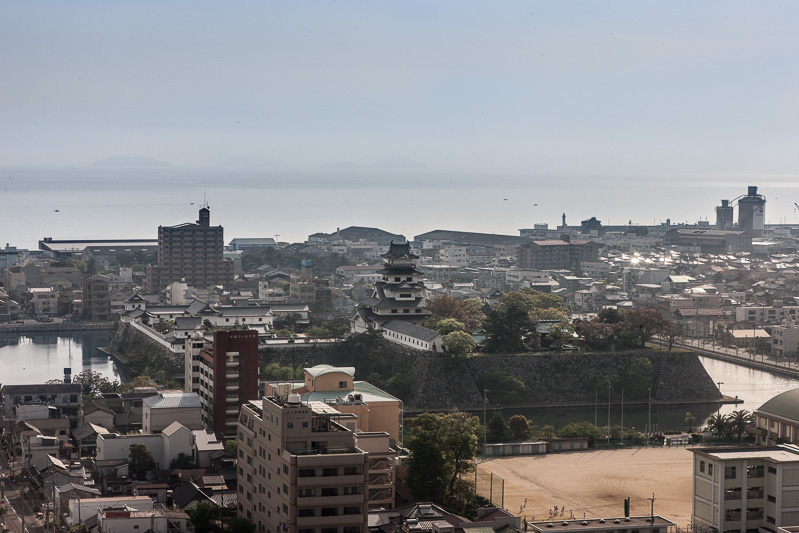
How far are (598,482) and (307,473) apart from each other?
5913mm

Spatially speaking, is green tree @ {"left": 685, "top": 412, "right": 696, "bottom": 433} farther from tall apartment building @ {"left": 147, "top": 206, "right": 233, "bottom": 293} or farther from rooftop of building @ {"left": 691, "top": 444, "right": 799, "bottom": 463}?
tall apartment building @ {"left": 147, "top": 206, "right": 233, "bottom": 293}

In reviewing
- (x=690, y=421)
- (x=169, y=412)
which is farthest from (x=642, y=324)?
(x=169, y=412)

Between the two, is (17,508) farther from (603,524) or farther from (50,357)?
(50,357)

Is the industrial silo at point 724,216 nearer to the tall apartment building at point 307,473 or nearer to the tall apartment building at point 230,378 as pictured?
the tall apartment building at point 230,378

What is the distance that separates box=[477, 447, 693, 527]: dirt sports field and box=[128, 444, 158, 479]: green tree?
4425mm

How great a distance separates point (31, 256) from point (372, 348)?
1159 inches

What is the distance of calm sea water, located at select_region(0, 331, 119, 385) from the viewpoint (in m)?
25.7

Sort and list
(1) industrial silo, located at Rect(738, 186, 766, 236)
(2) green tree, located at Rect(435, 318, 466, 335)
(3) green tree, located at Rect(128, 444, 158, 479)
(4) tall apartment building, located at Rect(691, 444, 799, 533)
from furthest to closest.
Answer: (1) industrial silo, located at Rect(738, 186, 766, 236), (2) green tree, located at Rect(435, 318, 466, 335), (3) green tree, located at Rect(128, 444, 158, 479), (4) tall apartment building, located at Rect(691, 444, 799, 533)

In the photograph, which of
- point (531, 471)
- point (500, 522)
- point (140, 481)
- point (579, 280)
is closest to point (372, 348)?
point (531, 471)

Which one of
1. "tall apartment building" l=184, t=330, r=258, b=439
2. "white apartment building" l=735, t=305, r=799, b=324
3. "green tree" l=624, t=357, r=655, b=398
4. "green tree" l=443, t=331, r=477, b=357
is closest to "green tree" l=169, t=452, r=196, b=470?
"tall apartment building" l=184, t=330, r=258, b=439

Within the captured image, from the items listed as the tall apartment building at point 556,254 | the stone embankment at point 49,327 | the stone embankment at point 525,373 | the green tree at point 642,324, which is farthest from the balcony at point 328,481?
the tall apartment building at point 556,254

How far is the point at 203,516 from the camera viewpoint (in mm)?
13414

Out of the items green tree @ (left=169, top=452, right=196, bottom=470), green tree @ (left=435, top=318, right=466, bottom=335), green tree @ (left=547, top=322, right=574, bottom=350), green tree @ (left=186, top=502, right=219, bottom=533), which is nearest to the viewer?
green tree @ (left=186, top=502, right=219, bottom=533)

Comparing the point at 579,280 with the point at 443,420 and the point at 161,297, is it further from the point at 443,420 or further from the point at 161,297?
the point at 443,420
